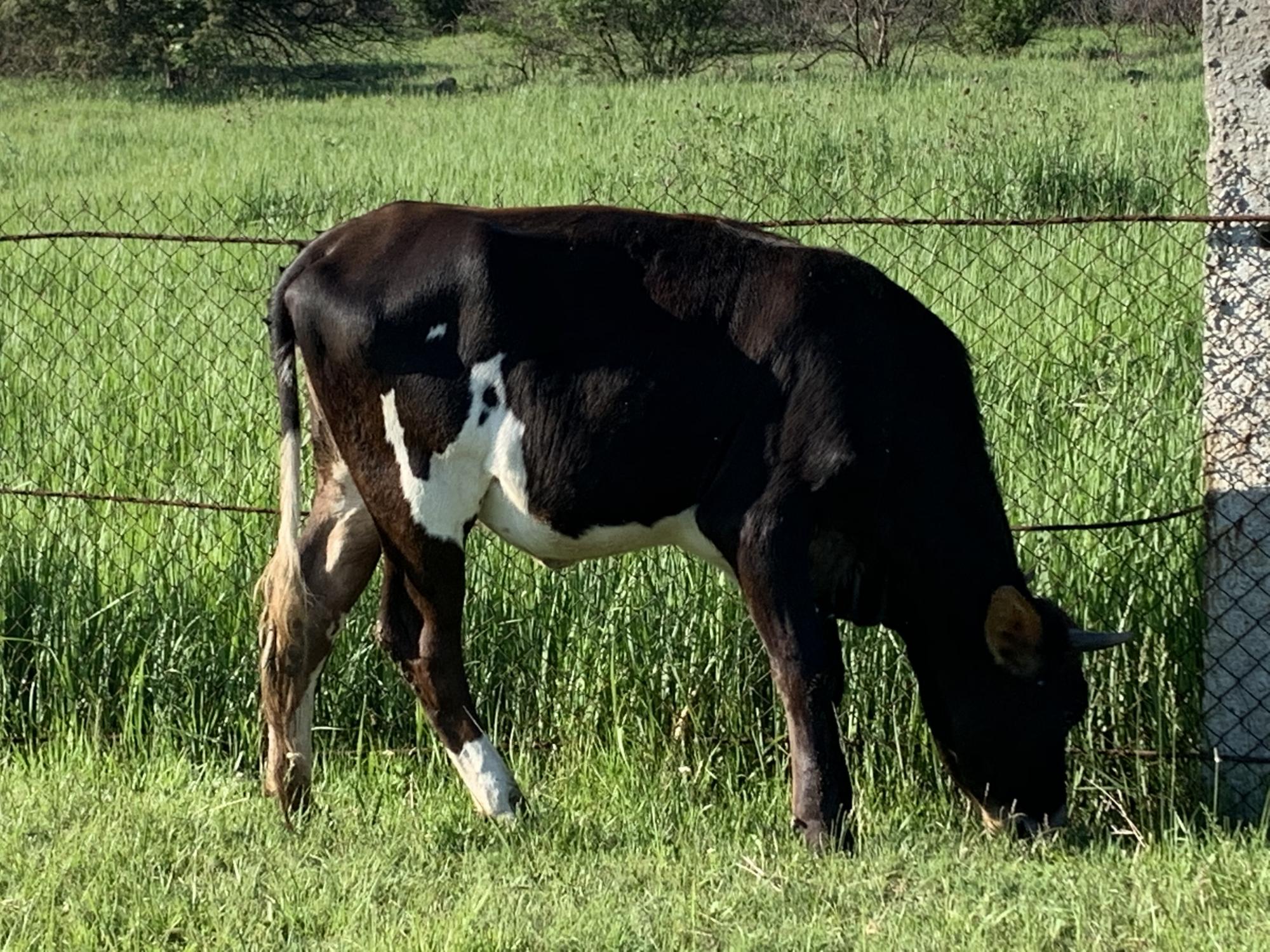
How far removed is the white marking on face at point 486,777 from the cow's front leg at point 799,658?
2.60 ft

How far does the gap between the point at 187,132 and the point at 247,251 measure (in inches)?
427

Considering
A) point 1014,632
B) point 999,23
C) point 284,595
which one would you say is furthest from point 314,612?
point 999,23

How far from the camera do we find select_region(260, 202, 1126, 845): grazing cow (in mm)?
4344

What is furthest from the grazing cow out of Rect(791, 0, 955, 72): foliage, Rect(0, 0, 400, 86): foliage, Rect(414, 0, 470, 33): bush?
Rect(414, 0, 470, 33): bush

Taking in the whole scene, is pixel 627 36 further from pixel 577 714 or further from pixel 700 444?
pixel 700 444

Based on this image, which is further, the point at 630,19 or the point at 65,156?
the point at 630,19

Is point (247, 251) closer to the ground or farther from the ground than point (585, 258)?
closer to the ground

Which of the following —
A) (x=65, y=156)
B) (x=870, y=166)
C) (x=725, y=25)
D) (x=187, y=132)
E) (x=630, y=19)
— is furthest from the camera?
(x=725, y=25)


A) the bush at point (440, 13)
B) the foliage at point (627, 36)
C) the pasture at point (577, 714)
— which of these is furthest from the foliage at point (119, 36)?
the pasture at point (577, 714)

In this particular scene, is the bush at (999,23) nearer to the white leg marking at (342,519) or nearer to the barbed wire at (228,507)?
the barbed wire at (228,507)

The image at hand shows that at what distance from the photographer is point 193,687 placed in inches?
217

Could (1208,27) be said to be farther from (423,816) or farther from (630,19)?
(630,19)

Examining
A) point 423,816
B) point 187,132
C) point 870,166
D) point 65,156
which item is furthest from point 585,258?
point 187,132

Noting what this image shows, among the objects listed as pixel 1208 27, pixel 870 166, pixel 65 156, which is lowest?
pixel 65 156
